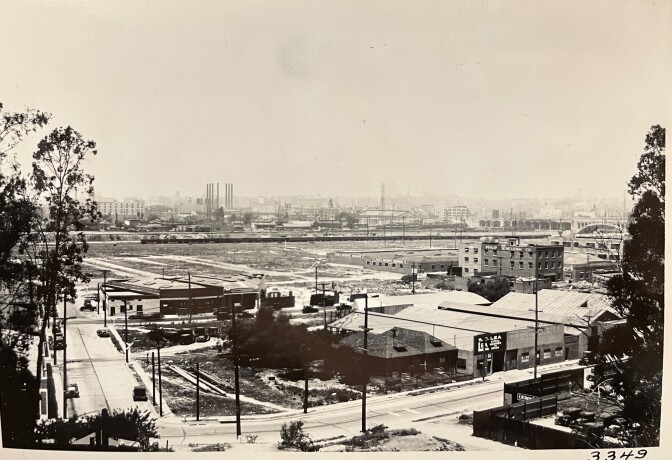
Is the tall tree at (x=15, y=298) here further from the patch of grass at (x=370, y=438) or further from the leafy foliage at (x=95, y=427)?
the patch of grass at (x=370, y=438)

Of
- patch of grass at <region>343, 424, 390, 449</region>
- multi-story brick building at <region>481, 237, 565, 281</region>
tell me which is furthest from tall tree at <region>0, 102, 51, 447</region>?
multi-story brick building at <region>481, 237, 565, 281</region>

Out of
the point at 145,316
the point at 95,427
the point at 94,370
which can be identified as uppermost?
the point at 145,316

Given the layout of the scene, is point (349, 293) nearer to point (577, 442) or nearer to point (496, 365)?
point (496, 365)

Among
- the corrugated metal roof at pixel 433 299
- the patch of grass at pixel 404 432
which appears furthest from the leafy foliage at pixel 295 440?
the corrugated metal roof at pixel 433 299

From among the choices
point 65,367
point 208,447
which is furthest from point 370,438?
point 65,367

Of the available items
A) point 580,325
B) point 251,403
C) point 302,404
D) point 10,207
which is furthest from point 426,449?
point 10,207

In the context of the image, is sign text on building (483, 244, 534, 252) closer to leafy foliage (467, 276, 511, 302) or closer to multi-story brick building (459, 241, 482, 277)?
multi-story brick building (459, 241, 482, 277)

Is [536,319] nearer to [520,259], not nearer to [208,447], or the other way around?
[520,259]

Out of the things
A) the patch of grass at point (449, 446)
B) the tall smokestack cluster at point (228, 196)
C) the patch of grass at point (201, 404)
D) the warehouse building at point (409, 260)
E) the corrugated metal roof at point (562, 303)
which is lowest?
the patch of grass at point (449, 446)
